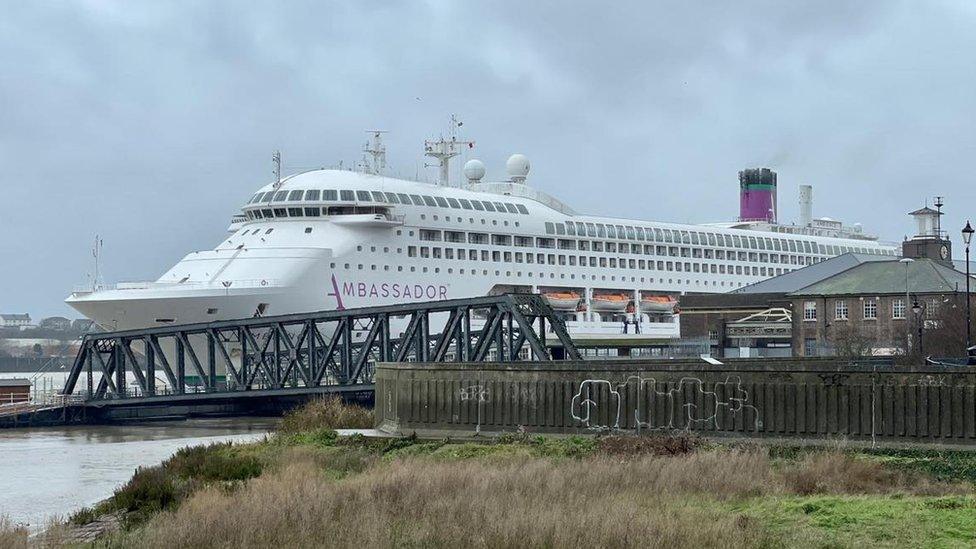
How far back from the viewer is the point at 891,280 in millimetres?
57500

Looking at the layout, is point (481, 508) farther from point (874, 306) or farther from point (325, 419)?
point (874, 306)

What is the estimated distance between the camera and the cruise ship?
6550 centimetres

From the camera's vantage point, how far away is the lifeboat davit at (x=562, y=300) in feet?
269

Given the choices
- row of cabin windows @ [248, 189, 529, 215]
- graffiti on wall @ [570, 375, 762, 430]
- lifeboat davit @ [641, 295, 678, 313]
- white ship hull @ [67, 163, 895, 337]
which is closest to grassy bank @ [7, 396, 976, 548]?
graffiti on wall @ [570, 375, 762, 430]

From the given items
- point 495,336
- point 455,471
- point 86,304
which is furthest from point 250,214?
point 455,471

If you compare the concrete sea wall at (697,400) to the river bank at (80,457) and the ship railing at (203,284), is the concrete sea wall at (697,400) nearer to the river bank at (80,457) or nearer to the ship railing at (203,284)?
the river bank at (80,457)

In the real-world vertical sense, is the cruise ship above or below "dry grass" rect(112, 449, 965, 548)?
above

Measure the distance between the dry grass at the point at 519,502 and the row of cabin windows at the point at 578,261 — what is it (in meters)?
53.2

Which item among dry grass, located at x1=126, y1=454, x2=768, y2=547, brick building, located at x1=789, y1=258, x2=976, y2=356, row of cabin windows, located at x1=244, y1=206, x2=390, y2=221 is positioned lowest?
dry grass, located at x1=126, y1=454, x2=768, y2=547

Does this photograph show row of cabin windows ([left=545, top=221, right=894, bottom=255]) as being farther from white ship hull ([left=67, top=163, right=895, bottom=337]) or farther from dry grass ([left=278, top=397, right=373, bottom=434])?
dry grass ([left=278, top=397, right=373, bottom=434])

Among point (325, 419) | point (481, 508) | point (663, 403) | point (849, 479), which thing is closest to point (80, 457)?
point (325, 419)

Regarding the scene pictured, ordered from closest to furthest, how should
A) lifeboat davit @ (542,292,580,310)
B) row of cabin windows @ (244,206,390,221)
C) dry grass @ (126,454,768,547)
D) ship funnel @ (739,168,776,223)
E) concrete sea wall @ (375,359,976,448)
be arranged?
dry grass @ (126,454,768,547)
concrete sea wall @ (375,359,976,448)
row of cabin windows @ (244,206,390,221)
lifeboat davit @ (542,292,580,310)
ship funnel @ (739,168,776,223)

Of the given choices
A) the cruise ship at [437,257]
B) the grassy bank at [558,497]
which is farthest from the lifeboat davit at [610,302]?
the grassy bank at [558,497]

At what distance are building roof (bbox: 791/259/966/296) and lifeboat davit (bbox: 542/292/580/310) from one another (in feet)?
78.8
